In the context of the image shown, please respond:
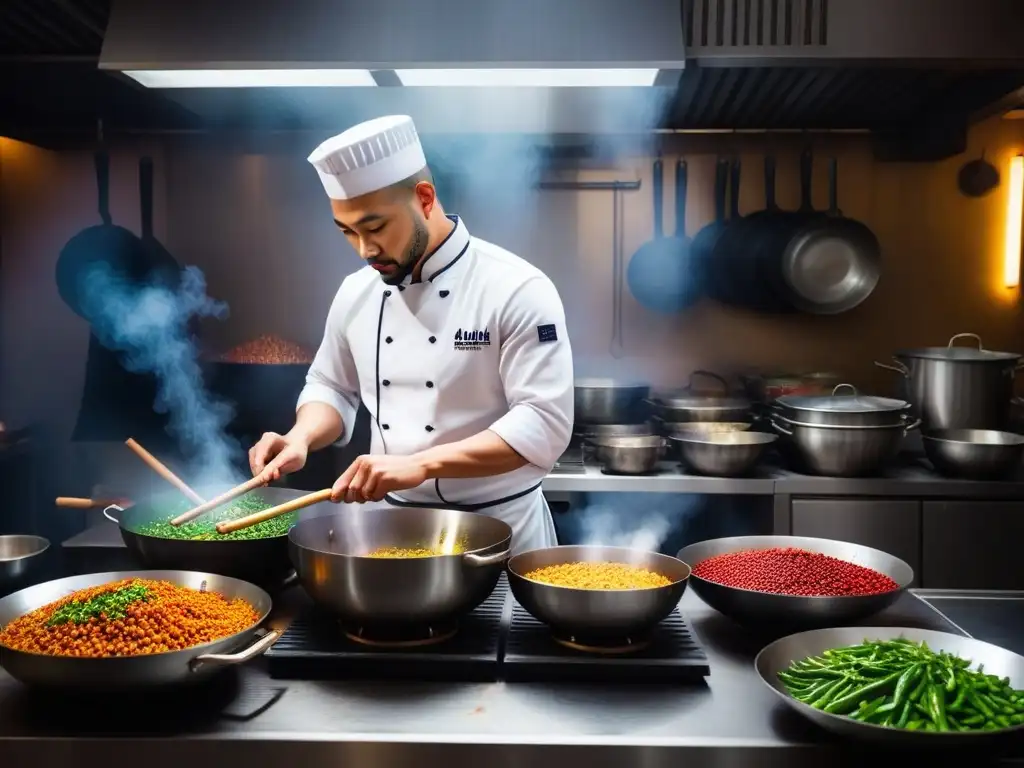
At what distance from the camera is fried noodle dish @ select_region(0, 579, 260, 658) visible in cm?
139

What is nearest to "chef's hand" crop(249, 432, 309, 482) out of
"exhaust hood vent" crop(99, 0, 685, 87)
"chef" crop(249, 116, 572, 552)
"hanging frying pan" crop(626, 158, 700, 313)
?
"chef" crop(249, 116, 572, 552)

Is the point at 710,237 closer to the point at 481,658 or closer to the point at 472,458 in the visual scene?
the point at 472,458

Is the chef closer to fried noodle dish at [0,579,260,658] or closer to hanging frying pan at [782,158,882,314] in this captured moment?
fried noodle dish at [0,579,260,658]

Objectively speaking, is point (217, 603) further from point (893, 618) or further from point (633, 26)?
point (633, 26)

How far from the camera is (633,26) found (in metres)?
2.75

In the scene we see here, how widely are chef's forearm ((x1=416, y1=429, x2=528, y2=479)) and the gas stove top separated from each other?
1.55 feet

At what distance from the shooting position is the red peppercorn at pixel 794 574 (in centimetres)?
165

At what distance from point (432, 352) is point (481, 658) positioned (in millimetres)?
1033

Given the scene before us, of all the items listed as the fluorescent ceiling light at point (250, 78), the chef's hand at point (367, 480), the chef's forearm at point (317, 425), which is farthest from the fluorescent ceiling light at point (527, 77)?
the chef's hand at point (367, 480)

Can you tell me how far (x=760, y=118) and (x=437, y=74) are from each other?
1744mm

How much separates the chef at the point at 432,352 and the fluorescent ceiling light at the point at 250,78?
72 cm

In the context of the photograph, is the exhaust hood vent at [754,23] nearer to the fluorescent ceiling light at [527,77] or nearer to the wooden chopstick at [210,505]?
the fluorescent ceiling light at [527,77]

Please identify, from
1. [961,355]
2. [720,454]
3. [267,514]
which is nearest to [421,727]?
[267,514]

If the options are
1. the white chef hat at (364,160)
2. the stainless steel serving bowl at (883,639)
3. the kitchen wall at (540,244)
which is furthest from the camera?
the kitchen wall at (540,244)
